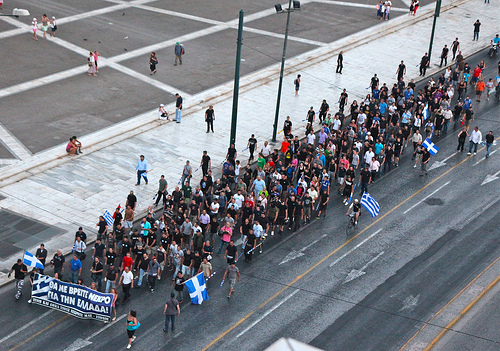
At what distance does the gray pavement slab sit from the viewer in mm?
34125

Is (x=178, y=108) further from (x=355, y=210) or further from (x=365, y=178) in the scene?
(x=355, y=210)

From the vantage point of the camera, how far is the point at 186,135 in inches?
1382

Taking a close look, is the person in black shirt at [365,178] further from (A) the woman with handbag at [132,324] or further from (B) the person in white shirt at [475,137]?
(A) the woman with handbag at [132,324]

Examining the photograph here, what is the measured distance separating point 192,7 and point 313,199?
31.5 meters

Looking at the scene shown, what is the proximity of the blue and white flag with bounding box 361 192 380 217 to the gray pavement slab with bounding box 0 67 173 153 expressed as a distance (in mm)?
14386

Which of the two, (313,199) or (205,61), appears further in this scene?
(205,61)

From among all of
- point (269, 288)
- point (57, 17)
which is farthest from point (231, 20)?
point (269, 288)

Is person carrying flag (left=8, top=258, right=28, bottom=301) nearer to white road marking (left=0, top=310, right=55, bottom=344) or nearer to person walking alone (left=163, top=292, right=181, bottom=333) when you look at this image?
white road marking (left=0, top=310, right=55, bottom=344)

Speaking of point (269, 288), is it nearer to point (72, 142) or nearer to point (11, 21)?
point (72, 142)

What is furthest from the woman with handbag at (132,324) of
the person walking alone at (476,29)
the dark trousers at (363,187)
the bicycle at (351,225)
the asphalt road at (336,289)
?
the person walking alone at (476,29)

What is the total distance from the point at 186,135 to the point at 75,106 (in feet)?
21.1

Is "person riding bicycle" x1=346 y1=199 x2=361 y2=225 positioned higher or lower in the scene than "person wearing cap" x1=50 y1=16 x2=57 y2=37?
lower

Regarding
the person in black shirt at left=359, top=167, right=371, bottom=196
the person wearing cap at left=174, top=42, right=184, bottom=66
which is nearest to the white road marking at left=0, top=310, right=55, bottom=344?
the person in black shirt at left=359, top=167, right=371, bottom=196

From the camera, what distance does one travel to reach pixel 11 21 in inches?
1933
